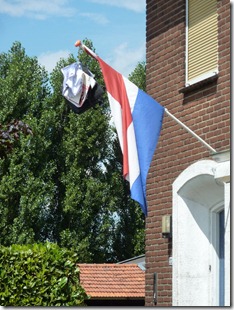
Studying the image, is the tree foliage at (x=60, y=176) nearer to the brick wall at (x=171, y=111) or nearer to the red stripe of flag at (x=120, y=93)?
the brick wall at (x=171, y=111)

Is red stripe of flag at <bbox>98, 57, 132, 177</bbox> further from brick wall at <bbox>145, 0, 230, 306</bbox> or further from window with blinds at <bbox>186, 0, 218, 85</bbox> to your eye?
window with blinds at <bbox>186, 0, 218, 85</bbox>

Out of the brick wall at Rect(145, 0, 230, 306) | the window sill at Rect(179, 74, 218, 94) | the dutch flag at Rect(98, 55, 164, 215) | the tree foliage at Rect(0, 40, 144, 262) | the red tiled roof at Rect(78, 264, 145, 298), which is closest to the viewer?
the dutch flag at Rect(98, 55, 164, 215)

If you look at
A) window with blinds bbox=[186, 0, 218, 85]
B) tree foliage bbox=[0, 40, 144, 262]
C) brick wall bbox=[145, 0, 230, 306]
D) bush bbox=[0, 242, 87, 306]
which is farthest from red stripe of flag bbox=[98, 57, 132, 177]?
tree foliage bbox=[0, 40, 144, 262]

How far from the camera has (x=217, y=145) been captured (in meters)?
10.7

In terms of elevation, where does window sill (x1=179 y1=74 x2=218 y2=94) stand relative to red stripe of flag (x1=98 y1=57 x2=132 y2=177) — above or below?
above

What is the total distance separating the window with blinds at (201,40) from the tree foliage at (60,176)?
853 inches

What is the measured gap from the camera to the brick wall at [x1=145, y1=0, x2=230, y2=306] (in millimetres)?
10734

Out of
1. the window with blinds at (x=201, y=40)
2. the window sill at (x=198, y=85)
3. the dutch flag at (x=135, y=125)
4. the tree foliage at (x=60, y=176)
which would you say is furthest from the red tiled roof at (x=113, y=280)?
the dutch flag at (x=135, y=125)

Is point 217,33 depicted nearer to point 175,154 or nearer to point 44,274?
point 175,154

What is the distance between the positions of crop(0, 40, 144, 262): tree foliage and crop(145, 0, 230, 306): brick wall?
67.8 ft

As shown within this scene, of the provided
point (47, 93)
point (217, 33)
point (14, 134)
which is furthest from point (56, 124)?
point (217, 33)

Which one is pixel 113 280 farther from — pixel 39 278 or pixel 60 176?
pixel 39 278

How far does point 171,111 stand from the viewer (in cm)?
1181

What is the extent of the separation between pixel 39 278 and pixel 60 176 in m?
23.4
